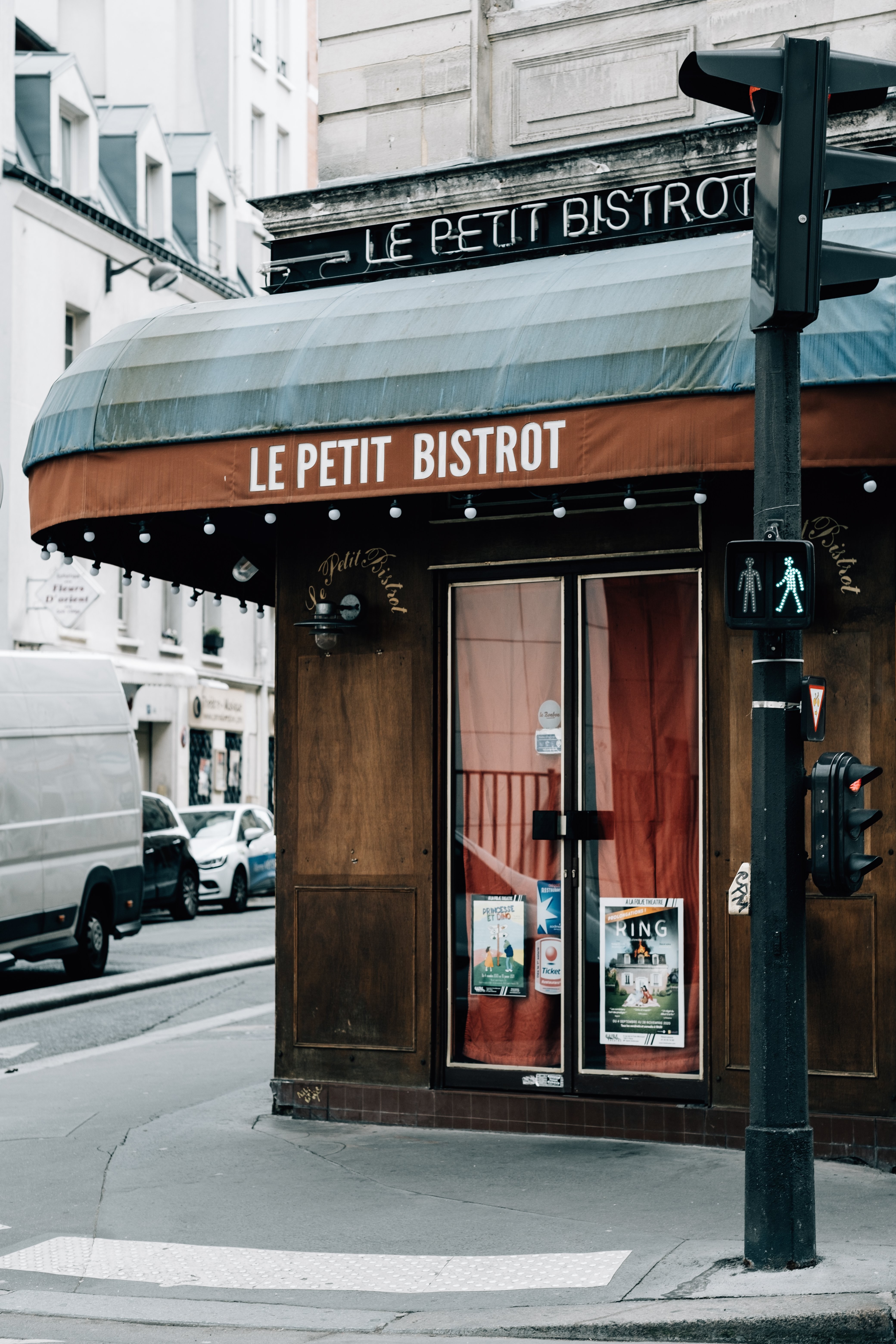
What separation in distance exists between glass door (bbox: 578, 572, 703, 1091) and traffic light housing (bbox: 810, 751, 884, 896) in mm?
2438

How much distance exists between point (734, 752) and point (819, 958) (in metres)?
1.05

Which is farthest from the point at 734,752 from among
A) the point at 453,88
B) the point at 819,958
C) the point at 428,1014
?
the point at 453,88

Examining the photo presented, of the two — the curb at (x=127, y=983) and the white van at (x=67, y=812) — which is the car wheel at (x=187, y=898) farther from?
the white van at (x=67, y=812)

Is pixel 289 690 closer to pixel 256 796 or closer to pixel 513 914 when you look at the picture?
pixel 513 914

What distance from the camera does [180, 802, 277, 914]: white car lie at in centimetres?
2723

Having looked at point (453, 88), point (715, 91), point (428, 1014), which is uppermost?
point (453, 88)

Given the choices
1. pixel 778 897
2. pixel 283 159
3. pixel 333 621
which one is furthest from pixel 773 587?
pixel 283 159

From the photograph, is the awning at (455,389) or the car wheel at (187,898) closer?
the awning at (455,389)

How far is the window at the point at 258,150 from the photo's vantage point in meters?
41.9

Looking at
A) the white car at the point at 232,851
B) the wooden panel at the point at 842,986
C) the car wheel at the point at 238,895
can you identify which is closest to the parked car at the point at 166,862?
the white car at the point at 232,851

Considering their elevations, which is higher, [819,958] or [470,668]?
[470,668]

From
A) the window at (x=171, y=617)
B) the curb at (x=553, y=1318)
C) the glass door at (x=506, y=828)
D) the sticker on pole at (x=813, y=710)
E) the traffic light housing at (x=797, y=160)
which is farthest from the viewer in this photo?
the window at (x=171, y=617)

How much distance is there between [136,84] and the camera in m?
38.5

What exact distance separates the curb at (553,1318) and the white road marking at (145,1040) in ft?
18.1
